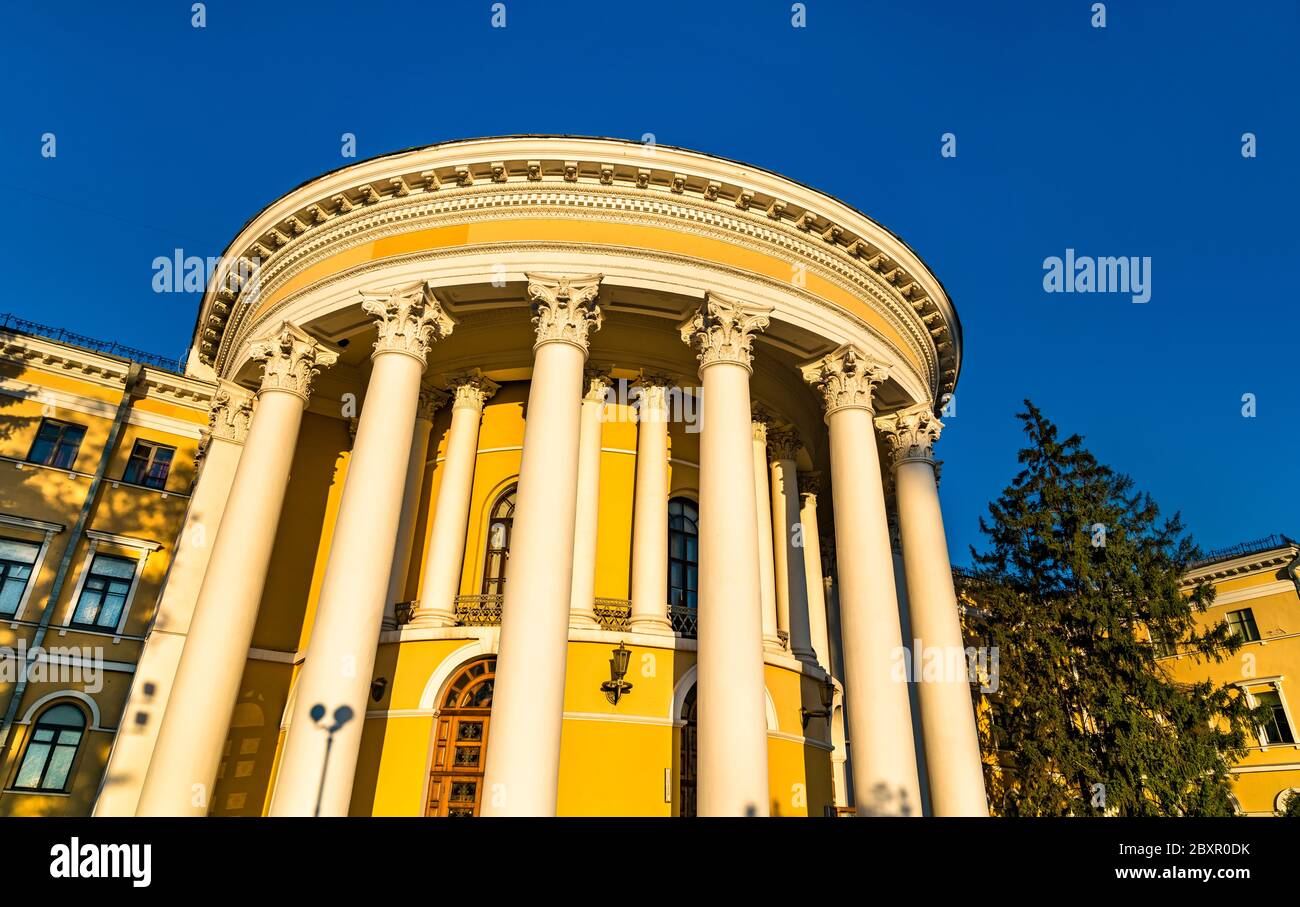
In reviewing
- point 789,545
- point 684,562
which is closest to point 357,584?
point 684,562

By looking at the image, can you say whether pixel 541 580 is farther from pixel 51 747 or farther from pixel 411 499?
pixel 51 747

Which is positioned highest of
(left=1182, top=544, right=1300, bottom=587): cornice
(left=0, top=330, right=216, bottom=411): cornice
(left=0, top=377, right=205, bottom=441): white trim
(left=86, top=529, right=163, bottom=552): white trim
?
(left=0, top=330, right=216, bottom=411): cornice

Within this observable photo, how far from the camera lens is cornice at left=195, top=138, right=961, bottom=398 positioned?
14.4 metres

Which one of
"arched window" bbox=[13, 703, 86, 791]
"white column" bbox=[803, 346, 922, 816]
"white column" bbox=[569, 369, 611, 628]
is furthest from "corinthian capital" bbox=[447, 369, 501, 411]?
"arched window" bbox=[13, 703, 86, 791]

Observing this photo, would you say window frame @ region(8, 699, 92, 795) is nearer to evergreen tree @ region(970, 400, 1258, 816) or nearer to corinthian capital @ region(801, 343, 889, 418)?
corinthian capital @ region(801, 343, 889, 418)

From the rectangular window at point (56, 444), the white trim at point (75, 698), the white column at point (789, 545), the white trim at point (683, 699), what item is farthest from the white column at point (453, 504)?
the rectangular window at point (56, 444)

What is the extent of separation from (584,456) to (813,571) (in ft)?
22.1

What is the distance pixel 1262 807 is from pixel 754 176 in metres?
31.5

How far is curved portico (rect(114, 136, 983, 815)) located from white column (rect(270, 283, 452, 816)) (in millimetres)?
44

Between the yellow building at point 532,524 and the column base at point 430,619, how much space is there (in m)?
0.06

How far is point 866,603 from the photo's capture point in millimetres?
13266

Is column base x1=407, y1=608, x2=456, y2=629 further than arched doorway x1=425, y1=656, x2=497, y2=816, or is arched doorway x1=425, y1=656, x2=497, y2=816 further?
column base x1=407, y1=608, x2=456, y2=629

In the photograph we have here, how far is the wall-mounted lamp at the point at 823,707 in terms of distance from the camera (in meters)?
15.9
